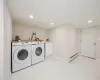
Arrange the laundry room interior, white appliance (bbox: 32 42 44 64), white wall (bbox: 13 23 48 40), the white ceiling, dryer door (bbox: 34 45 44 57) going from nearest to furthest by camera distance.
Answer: the white ceiling < the laundry room interior < white appliance (bbox: 32 42 44 64) < dryer door (bbox: 34 45 44 57) < white wall (bbox: 13 23 48 40)

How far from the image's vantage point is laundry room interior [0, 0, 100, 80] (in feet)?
4.46

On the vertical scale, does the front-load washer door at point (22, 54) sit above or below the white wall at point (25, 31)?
below

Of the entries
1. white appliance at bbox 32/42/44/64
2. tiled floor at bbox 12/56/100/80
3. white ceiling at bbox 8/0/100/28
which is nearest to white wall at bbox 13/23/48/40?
white appliance at bbox 32/42/44/64

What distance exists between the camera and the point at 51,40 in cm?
388

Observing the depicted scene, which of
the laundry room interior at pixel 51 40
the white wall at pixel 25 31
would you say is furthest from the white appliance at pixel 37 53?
the white wall at pixel 25 31

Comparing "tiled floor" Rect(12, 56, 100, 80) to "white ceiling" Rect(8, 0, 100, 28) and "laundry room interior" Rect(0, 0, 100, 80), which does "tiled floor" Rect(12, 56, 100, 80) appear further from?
"white ceiling" Rect(8, 0, 100, 28)

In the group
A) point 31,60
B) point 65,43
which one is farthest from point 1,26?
point 65,43

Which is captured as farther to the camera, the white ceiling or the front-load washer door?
the front-load washer door

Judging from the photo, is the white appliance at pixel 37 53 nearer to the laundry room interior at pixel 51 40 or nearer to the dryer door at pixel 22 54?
the laundry room interior at pixel 51 40

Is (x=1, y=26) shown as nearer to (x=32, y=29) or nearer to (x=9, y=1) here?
(x=9, y=1)

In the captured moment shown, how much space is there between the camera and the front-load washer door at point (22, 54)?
195 centimetres

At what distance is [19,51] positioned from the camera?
2021 mm

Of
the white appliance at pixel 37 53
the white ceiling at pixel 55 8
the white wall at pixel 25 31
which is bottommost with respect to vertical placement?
the white appliance at pixel 37 53

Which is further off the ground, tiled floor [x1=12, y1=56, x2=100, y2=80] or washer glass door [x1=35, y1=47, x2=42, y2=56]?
washer glass door [x1=35, y1=47, x2=42, y2=56]
